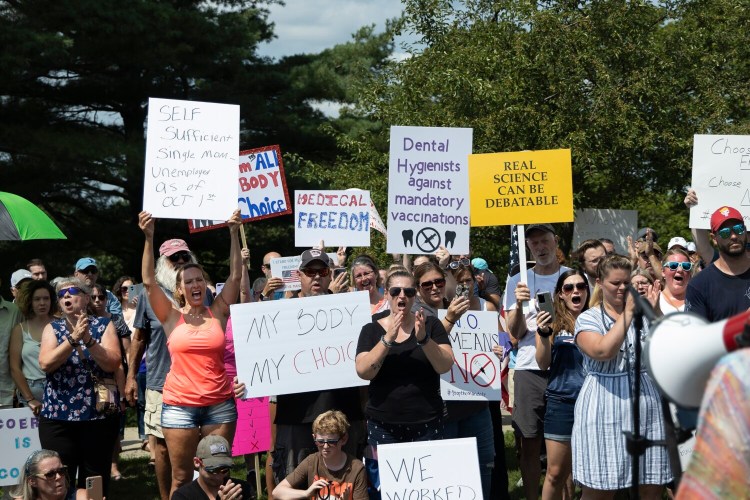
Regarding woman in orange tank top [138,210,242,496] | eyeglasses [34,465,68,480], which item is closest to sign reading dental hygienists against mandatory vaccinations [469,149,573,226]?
woman in orange tank top [138,210,242,496]

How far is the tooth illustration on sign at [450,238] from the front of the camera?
25.7ft

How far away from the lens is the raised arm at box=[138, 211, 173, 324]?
6.62 m

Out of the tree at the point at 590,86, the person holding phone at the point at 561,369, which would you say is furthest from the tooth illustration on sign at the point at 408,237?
the tree at the point at 590,86

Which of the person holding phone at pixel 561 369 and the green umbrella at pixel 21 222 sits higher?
the green umbrella at pixel 21 222

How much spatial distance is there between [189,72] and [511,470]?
48.6 ft

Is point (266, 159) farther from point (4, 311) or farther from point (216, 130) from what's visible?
point (4, 311)

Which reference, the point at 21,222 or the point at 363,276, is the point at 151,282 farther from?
the point at 21,222

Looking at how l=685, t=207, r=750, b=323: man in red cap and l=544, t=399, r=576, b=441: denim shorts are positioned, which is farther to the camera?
l=544, t=399, r=576, b=441: denim shorts

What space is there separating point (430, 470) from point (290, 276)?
10.2 feet

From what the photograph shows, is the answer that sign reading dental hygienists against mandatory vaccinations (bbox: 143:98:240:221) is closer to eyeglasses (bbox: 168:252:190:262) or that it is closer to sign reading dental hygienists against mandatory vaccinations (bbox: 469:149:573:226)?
eyeglasses (bbox: 168:252:190:262)

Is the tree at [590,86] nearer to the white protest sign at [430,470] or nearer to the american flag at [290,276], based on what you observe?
the american flag at [290,276]

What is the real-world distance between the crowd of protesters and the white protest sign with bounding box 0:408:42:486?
233mm

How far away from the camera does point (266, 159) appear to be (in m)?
9.41

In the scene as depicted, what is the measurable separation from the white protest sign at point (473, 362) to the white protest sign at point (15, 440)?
2608 millimetres
